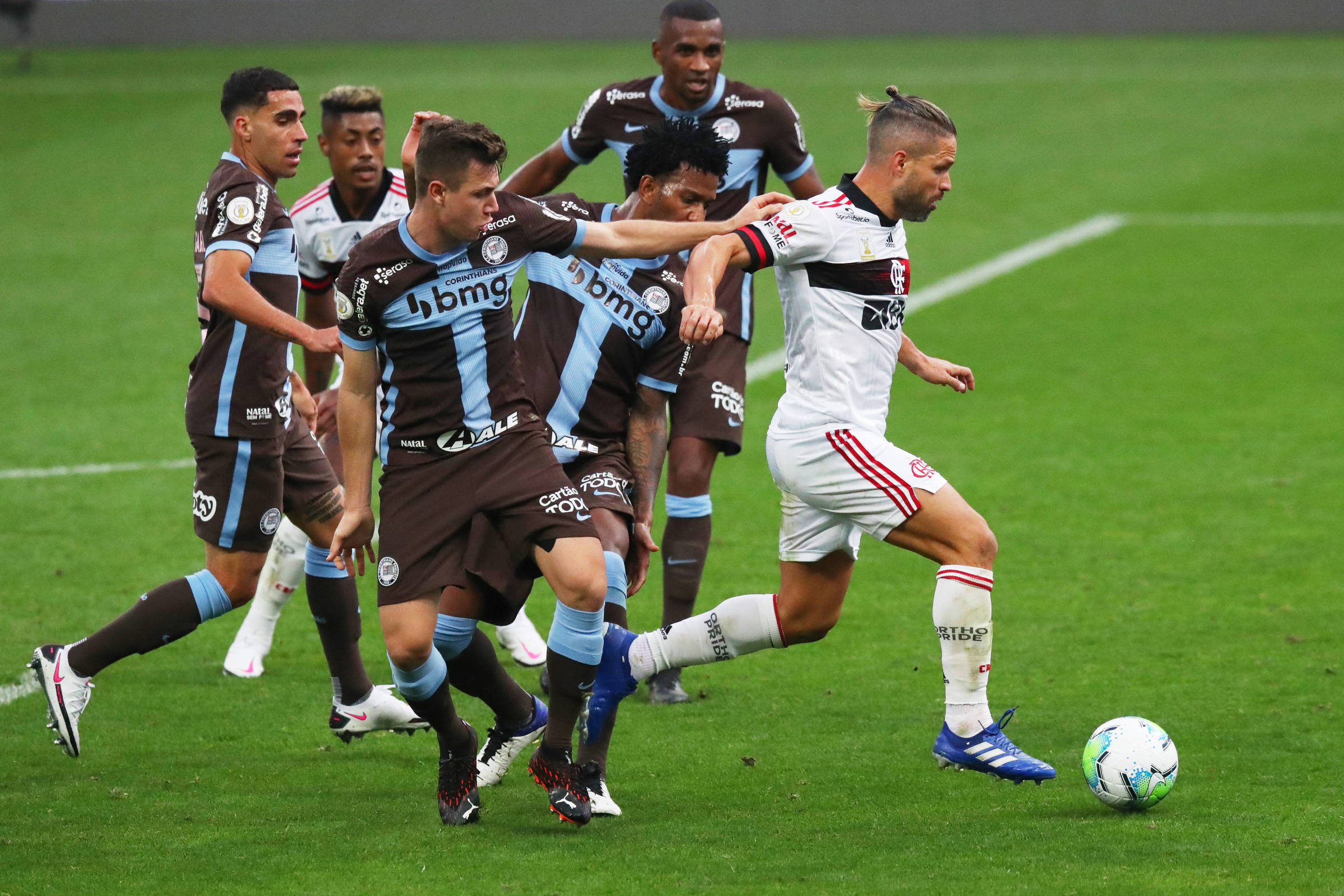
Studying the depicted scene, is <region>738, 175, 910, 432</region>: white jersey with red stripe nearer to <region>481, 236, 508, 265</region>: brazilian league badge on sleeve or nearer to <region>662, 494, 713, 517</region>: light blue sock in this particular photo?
<region>481, 236, 508, 265</region>: brazilian league badge on sleeve

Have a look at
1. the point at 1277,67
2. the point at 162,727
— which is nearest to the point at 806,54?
the point at 1277,67

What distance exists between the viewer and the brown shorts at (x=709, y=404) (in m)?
7.35

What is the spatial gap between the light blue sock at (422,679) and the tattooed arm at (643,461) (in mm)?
938

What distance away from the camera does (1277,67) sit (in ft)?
103

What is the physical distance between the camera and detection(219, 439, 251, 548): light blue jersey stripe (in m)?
6.49

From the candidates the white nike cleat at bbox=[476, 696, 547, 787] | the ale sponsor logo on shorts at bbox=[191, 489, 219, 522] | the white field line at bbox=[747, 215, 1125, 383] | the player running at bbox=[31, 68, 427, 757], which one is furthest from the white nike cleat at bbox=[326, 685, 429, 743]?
the white field line at bbox=[747, 215, 1125, 383]

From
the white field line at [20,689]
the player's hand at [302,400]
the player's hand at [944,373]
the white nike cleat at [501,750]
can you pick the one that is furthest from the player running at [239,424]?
the player's hand at [944,373]

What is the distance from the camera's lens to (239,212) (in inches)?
248

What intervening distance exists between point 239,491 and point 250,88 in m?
1.46

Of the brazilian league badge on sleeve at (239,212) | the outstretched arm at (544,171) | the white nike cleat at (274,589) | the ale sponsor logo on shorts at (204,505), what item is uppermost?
the brazilian league badge on sleeve at (239,212)

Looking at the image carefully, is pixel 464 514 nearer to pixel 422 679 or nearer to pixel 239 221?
pixel 422 679

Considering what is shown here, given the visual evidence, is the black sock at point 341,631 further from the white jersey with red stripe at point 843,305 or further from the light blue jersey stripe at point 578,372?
the white jersey with red stripe at point 843,305

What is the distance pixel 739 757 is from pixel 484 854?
133cm

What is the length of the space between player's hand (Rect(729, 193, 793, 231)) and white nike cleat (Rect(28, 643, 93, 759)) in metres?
2.81
